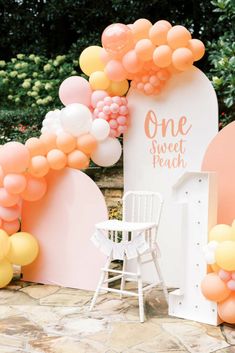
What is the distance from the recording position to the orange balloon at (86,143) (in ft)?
13.2

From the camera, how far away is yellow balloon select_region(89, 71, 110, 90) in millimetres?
4141

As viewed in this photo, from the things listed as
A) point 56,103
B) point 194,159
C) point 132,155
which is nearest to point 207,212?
point 194,159

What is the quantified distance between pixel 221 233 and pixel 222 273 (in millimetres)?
261

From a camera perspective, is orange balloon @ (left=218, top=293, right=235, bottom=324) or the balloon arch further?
the balloon arch

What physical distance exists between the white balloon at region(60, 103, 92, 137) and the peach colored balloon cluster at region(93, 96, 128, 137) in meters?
0.13

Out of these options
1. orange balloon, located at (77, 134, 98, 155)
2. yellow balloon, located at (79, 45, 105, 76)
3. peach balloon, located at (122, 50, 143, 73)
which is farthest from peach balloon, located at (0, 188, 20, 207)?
peach balloon, located at (122, 50, 143, 73)

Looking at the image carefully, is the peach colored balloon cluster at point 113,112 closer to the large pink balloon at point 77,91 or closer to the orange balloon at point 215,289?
the large pink balloon at point 77,91

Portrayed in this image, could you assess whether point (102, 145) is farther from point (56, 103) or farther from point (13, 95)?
point (13, 95)

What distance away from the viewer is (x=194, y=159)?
400 cm

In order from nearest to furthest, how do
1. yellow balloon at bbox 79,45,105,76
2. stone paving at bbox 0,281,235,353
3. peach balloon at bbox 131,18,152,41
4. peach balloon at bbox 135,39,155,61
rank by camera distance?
stone paving at bbox 0,281,235,353, peach balloon at bbox 135,39,155,61, peach balloon at bbox 131,18,152,41, yellow balloon at bbox 79,45,105,76

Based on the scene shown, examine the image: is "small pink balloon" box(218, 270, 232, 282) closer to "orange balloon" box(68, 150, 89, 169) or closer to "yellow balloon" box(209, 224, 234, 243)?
"yellow balloon" box(209, 224, 234, 243)

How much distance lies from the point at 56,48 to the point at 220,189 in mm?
4241

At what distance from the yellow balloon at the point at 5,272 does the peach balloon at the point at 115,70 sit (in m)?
1.76

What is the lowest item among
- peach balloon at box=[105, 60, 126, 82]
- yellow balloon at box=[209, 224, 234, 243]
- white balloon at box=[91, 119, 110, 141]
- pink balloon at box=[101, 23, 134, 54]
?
yellow balloon at box=[209, 224, 234, 243]
